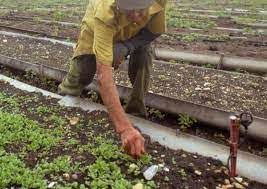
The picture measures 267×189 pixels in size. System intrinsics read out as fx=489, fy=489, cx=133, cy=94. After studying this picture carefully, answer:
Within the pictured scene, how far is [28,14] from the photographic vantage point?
15664mm

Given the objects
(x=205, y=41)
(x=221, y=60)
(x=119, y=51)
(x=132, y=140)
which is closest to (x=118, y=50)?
(x=119, y=51)

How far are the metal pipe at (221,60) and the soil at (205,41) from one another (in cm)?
51

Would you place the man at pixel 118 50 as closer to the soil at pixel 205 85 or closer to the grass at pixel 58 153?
the grass at pixel 58 153

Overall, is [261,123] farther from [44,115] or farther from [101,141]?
→ [44,115]

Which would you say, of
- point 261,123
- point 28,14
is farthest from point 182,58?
point 28,14

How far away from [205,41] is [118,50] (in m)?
5.46

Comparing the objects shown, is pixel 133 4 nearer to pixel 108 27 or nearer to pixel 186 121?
pixel 108 27

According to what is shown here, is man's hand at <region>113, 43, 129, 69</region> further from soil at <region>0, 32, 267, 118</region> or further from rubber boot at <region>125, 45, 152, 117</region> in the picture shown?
soil at <region>0, 32, 267, 118</region>

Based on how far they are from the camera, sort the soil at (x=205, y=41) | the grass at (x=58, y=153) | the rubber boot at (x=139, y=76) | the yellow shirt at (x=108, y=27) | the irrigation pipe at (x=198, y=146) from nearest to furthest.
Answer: the yellow shirt at (x=108, y=27), the grass at (x=58, y=153), the irrigation pipe at (x=198, y=146), the rubber boot at (x=139, y=76), the soil at (x=205, y=41)

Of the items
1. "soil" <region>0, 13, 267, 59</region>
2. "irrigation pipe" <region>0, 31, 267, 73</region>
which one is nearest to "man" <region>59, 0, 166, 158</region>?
"irrigation pipe" <region>0, 31, 267, 73</region>

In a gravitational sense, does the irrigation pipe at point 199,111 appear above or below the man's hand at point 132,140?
below

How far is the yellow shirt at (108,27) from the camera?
3.89 m

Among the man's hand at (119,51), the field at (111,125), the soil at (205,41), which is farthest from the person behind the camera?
the soil at (205,41)

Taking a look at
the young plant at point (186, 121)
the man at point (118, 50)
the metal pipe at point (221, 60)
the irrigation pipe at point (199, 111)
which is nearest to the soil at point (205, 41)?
the metal pipe at point (221, 60)
